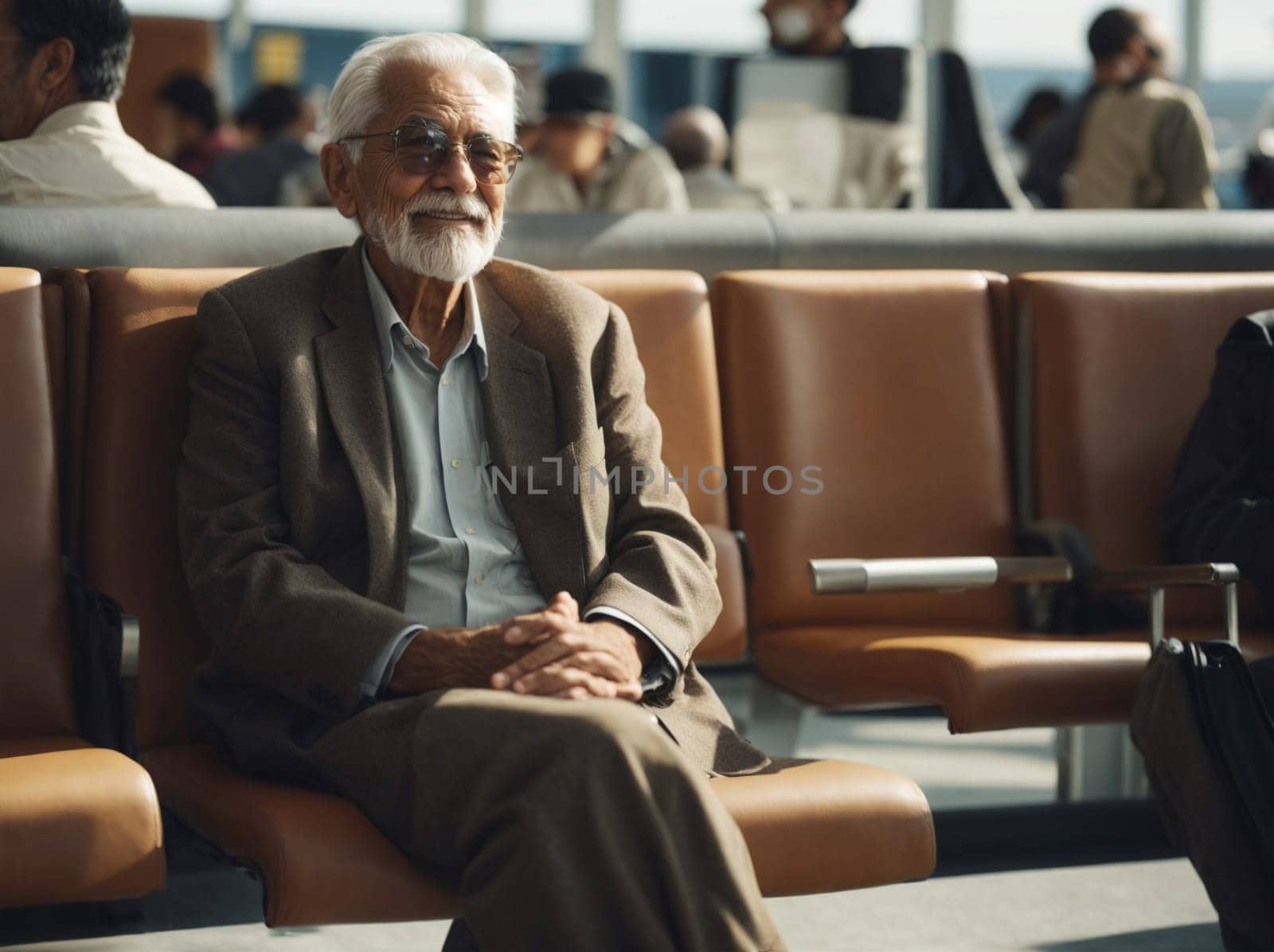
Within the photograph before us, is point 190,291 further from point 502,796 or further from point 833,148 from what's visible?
point 833,148

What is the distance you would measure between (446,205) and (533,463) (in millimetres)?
409

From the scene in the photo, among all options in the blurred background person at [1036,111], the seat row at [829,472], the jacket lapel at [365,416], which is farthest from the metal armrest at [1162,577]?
the blurred background person at [1036,111]

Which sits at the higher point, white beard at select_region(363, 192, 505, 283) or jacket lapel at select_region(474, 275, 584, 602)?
white beard at select_region(363, 192, 505, 283)

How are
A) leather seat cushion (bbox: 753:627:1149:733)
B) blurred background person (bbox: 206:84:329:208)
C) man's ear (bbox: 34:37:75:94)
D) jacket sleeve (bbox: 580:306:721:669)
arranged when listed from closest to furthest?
jacket sleeve (bbox: 580:306:721:669) < leather seat cushion (bbox: 753:627:1149:733) < man's ear (bbox: 34:37:75:94) < blurred background person (bbox: 206:84:329:208)

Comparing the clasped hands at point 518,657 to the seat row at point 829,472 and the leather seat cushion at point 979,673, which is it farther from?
the leather seat cushion at point 979,673

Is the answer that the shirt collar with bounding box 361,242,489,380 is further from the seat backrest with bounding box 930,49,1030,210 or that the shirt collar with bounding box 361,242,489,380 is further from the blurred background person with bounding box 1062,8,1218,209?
the blurred background person with bounding box 1062,8,1218,209

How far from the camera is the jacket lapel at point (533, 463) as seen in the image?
243cm

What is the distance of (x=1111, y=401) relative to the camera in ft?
10.4

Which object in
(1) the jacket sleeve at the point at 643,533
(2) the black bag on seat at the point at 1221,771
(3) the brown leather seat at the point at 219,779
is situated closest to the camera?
(3) the brown leather seat at the point at 219,779

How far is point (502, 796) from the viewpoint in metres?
1.92

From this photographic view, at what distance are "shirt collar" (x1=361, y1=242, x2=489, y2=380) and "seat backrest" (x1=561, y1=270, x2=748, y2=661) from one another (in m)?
0.37

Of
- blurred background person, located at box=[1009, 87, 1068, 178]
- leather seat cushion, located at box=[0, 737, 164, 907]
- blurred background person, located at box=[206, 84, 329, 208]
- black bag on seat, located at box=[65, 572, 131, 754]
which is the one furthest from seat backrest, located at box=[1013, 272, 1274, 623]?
blurred background person, located at box=[1009, 87, 1068, 178]

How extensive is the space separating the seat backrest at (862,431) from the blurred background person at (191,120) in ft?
17.0

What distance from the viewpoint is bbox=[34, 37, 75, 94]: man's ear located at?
3.02 metres
